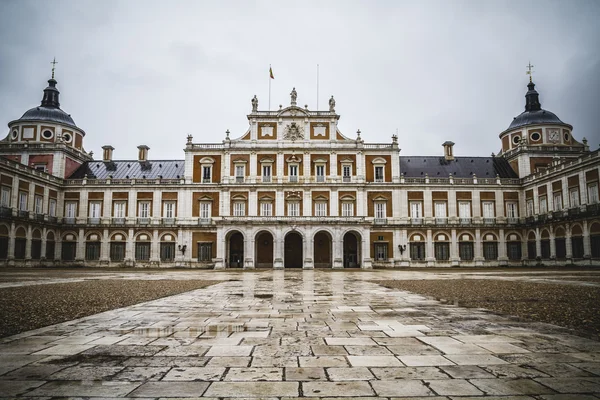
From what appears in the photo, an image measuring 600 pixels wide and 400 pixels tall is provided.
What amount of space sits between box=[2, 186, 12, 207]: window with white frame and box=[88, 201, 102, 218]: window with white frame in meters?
9.65

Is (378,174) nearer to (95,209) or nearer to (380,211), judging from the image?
(380,211)

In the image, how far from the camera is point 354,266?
154ft

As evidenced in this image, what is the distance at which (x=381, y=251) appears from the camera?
4781 centimetres

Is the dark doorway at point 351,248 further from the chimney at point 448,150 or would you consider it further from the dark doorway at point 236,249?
the chimney at point 448,150

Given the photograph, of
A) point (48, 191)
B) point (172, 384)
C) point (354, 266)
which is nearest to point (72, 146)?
point (48, 191)

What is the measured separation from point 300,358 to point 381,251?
43670 millimetres

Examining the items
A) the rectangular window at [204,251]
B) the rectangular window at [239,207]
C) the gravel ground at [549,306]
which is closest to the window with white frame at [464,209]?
the rectangular window at [239,207]

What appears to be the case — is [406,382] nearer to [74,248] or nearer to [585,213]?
[585,213]

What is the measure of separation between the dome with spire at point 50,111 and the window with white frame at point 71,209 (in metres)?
10.2

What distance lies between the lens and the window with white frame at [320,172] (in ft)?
159

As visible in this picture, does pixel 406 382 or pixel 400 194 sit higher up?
pixel 400 194

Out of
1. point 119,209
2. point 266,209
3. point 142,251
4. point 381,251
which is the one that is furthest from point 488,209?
point 119,209

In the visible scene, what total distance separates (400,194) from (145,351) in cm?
4548

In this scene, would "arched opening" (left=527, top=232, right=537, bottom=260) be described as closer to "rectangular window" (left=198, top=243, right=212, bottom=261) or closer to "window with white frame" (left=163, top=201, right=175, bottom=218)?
"rectangular window" (left=198, top=243, right=212, bottom=261)
